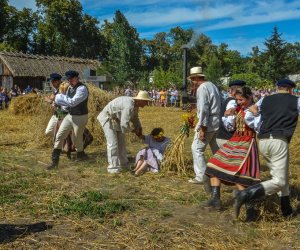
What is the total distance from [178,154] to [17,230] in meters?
3.75

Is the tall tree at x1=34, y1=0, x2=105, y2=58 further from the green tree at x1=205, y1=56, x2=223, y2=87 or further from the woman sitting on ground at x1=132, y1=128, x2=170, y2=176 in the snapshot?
the woman sitting on ground at x1=132, y1=128, x2=170, y2=176

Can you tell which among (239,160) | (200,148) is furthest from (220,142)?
(239,160)

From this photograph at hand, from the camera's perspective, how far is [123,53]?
134 feet

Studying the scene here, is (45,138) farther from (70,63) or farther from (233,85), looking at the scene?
(70,63)

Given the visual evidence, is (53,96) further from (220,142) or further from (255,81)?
(255,81)

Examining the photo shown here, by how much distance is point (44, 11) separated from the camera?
4872cm

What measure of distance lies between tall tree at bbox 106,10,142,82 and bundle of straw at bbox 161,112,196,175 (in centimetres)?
3240

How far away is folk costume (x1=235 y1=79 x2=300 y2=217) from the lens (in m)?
5.07

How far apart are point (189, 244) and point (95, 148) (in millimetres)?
6705

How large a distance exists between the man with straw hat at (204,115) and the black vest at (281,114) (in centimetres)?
162

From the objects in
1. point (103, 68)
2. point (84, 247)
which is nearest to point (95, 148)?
point (84, 247)

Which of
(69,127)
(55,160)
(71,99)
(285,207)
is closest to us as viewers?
(285,207)

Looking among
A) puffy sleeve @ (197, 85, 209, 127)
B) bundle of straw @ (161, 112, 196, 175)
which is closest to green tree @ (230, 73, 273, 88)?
bundle of straw @ (161, 112, 196, 175)

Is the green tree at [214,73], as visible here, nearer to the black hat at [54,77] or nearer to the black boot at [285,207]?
the black hat at [54,77]
